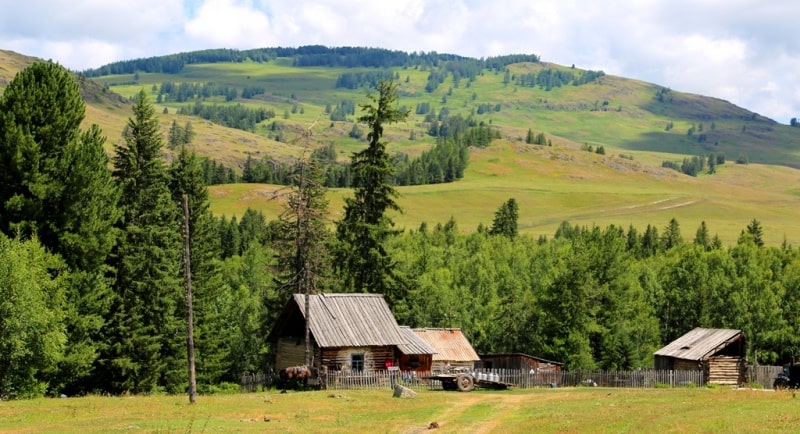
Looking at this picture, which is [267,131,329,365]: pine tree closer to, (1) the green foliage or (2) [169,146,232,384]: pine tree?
(2) [169,146,232,384]: pine tree

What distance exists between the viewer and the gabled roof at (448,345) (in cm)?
7932

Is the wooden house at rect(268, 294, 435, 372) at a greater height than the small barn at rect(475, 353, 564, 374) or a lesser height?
greater

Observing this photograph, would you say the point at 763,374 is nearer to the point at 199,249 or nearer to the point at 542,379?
the point at 542,379

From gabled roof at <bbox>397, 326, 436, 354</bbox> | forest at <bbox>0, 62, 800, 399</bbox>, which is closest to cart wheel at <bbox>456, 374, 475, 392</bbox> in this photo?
gabled roof at <bbox>397, 326, 436, 354</bbox>

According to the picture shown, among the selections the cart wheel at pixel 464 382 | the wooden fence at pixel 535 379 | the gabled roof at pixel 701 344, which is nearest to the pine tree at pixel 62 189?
the wooden fence at pixel 535 379

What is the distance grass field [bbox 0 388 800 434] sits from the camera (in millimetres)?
32312

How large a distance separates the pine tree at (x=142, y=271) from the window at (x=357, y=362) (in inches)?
463

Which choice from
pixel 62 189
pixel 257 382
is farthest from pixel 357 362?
pixel 62 189

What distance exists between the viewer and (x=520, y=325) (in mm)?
99500

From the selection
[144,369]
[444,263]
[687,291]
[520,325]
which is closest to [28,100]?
[144,369]

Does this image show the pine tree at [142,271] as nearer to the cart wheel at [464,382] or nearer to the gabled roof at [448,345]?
the cart wheel at [464,382]

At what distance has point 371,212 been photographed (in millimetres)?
67562

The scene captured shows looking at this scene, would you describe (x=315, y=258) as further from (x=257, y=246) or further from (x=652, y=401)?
(x=257, y=246)

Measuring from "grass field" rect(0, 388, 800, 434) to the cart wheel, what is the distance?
5945 mm
